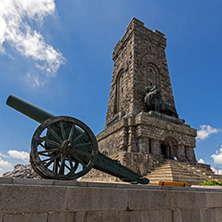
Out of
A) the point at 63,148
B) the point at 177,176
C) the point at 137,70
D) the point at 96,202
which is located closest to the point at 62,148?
the point at 63,148

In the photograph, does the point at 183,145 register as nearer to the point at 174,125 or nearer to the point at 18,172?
the point at 174,125

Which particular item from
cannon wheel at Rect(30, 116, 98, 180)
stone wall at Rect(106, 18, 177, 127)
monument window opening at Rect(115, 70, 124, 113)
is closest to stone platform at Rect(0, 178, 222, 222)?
cannon wheel at Rect(30, 116, 98, 180)

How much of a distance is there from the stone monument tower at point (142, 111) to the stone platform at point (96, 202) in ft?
25.8

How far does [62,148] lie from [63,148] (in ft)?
0.07

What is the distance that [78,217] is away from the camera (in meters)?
3.00

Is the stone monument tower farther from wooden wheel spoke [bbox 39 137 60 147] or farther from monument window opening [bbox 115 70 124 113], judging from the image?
wooden wheel spoke [bbox 39 137 60 147]

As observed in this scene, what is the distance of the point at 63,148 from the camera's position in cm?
394

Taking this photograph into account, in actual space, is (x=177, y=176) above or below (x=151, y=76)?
below

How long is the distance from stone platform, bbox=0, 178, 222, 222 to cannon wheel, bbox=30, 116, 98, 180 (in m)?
0.73

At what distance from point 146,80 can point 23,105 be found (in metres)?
16.0

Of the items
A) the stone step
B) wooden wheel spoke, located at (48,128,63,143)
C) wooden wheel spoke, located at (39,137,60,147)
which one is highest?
wooden wheel spoke, located at (48,128,63,143)

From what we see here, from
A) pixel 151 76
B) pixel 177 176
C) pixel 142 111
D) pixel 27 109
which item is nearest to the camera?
pixel 27 109

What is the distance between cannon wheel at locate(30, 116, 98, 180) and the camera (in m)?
3.66

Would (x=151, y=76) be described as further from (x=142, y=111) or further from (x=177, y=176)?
(x=177, y=176)
